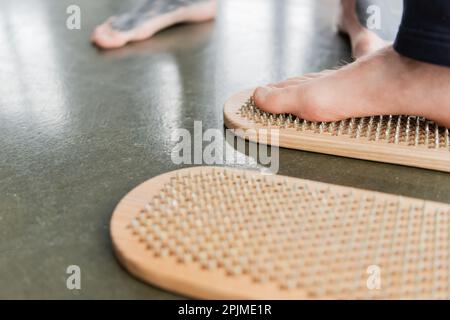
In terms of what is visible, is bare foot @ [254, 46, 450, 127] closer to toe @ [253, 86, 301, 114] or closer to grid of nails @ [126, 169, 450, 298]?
toe @ [253, 86, 301, 114]

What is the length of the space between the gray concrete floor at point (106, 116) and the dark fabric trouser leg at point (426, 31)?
0.70ft

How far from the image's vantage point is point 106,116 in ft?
3.99

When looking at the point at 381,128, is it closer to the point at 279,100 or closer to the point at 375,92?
the point at 375,92

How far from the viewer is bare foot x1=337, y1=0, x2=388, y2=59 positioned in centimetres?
145

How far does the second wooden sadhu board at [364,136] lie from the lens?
973mm

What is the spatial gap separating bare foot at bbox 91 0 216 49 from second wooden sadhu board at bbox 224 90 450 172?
2.39 ft

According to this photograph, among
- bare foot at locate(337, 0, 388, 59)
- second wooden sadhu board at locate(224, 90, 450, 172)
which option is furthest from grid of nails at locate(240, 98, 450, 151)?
bare foot at locate(337, 0, 388, 59)

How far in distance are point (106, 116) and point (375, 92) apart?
2.02 ft

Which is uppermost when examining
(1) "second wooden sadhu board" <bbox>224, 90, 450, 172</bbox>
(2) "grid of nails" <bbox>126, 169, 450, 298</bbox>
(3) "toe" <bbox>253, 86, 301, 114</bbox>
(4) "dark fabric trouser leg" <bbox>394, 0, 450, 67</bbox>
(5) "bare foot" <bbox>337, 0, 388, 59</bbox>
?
(4) "dark fabric trouser leg" <bbox>394, 0, 450, 67</bbox>

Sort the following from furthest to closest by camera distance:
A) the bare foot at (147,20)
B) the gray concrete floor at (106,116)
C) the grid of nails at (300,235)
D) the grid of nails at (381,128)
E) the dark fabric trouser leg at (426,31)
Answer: the bare foot at (147,20), the grid of nails at (381,128), the dark fabric trouser leg at (426,31), the gray concrete floor at (106,116), the grid of nails at (300,235)

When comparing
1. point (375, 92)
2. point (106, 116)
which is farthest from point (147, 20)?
point (375, 92)

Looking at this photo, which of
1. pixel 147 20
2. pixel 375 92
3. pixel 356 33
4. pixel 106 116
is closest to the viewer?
pixel 375 92

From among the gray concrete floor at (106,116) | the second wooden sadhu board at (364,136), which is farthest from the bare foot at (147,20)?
the second wooden sadhu board at (364,136)

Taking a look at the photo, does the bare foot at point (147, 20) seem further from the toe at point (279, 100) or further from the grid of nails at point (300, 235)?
the grid of nails at point (300, 235)
